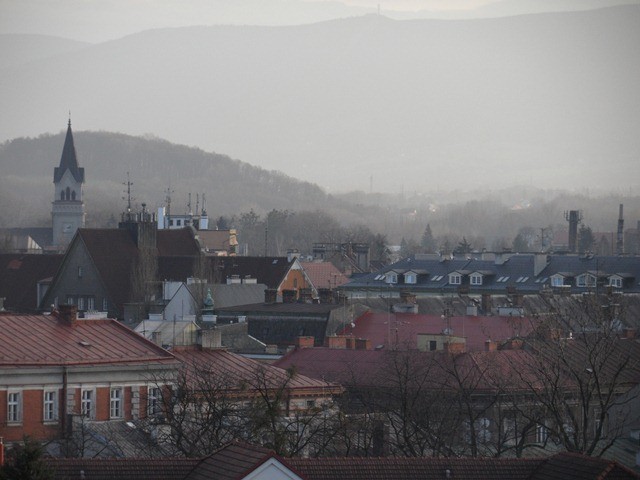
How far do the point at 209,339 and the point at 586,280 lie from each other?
4377 cm

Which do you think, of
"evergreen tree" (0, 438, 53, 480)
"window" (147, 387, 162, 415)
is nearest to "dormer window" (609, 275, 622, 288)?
"window" (147, 387, 162, 415)

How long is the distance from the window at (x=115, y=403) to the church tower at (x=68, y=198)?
14826 centimetres

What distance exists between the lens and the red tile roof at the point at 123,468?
25.9 m

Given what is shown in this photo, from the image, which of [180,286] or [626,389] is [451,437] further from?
[180,286]

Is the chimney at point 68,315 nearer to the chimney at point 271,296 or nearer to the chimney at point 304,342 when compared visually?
the chimney at point 304,342

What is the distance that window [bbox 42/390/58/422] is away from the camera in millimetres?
38500

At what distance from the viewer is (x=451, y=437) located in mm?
39156

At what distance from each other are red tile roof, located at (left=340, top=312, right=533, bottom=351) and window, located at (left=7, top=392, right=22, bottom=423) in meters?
23.6

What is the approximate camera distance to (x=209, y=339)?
47.6 m

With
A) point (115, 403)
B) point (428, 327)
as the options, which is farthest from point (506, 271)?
point (115, 403)

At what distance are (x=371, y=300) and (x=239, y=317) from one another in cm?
1095

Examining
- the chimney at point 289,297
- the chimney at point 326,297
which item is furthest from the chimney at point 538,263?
the chimney at point 289,297

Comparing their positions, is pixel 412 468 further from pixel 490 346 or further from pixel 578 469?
pixel 490 346

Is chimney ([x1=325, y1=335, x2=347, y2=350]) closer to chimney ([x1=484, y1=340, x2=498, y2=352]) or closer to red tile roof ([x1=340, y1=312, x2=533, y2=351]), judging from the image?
red tile roof ([x1=340, y1=312, x2=533, y2=351])
